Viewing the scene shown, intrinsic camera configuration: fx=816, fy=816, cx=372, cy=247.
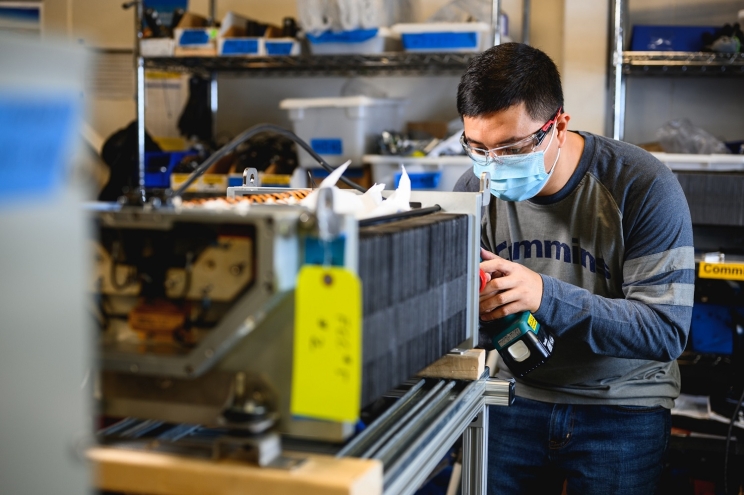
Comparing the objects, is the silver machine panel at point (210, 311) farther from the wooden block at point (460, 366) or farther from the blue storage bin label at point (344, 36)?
the blue storage bin label at point (344, 36)

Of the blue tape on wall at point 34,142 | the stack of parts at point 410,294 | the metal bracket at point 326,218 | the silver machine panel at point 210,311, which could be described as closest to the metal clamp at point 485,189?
the stack of parts at point 410,294

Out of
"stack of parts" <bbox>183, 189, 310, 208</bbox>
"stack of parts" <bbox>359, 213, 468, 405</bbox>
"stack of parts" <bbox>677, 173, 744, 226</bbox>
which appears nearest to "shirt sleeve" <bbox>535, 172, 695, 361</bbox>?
"stack of parts" <bbox>359, 213, 468, 405</bbox>

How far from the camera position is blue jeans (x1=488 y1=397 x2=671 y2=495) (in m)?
1.50

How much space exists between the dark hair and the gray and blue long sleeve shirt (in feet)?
0.50

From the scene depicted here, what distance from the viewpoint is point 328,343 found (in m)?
0.71

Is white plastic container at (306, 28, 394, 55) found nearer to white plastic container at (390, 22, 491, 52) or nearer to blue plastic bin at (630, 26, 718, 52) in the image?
white plastic container at (390, 22, 491, 52)

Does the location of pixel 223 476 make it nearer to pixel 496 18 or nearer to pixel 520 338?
pixel 520 338

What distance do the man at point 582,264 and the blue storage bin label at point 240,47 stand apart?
147 cm

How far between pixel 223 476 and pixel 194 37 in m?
2.47

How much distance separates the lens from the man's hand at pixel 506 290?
1.17 meters

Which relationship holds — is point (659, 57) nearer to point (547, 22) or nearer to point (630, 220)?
point (547, 22)

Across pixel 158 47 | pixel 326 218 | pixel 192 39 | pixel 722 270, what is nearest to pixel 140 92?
pixel 158 47

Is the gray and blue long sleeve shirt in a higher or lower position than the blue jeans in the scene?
higher

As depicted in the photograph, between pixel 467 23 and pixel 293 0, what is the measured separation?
101 centimetres
